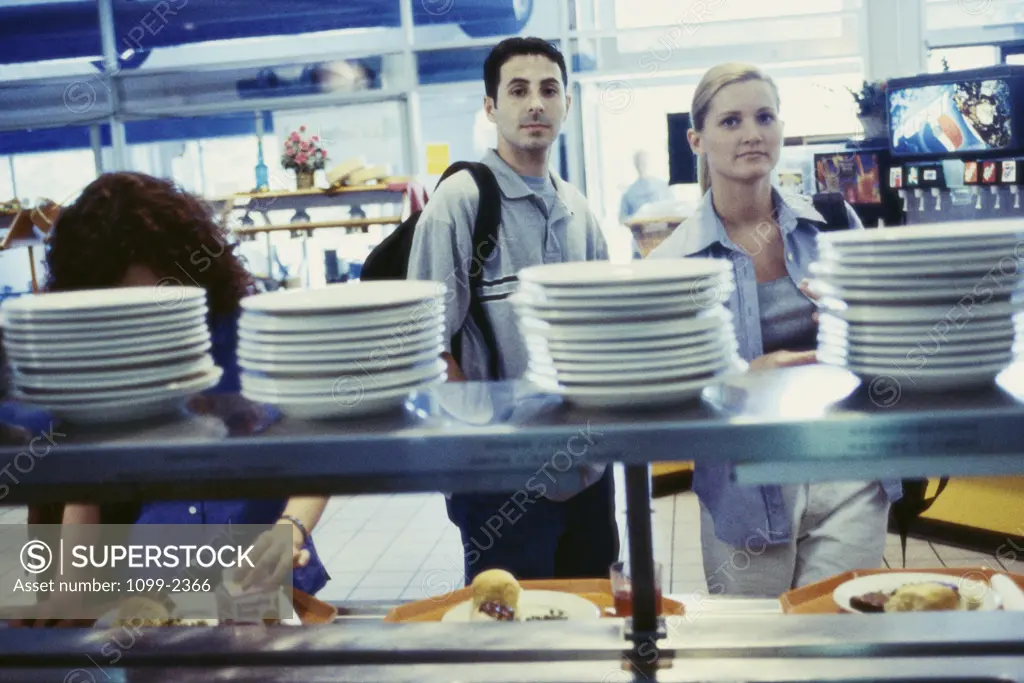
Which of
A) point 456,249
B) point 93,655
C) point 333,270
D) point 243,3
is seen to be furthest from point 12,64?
point 93,655

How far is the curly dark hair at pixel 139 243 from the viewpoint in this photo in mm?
2029

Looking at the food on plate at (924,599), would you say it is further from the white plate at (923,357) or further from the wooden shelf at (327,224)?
the wooden shelf at (327,224)

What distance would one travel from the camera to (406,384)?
1.08 m

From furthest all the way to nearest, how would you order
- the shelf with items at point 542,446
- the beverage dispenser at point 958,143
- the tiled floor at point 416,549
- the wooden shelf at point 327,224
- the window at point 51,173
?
the window at point 51,173 < the wooden shelf at point 327,224 < the tiled floor at point 416,549 < the beverage dispenser at point 958,143 < the shelf with items at point 542,446

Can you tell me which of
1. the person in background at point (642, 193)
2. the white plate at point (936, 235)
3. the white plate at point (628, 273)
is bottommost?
the white plate at point (628, 273)

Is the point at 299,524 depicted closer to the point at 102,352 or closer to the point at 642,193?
the point at 102,352

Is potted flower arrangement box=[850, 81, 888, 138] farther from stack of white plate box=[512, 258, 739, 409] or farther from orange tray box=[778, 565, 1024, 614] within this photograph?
stack of white plate box=[512, 258, 739, 409]

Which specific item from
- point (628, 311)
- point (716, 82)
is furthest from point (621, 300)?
point (716, 82)

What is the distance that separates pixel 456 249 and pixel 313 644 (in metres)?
1.40

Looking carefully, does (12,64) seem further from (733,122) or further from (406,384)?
(406,384)

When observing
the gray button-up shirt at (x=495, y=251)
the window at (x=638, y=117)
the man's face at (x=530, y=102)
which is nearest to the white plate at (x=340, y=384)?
the gray button-up shirt at (x=495, y=251)

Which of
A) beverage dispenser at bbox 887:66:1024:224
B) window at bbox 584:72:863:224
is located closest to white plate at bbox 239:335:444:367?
beverage dispenser at bbox 887:66:1024:224

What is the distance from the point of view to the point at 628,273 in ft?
3.45

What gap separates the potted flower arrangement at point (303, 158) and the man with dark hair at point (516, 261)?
4.84 meters
